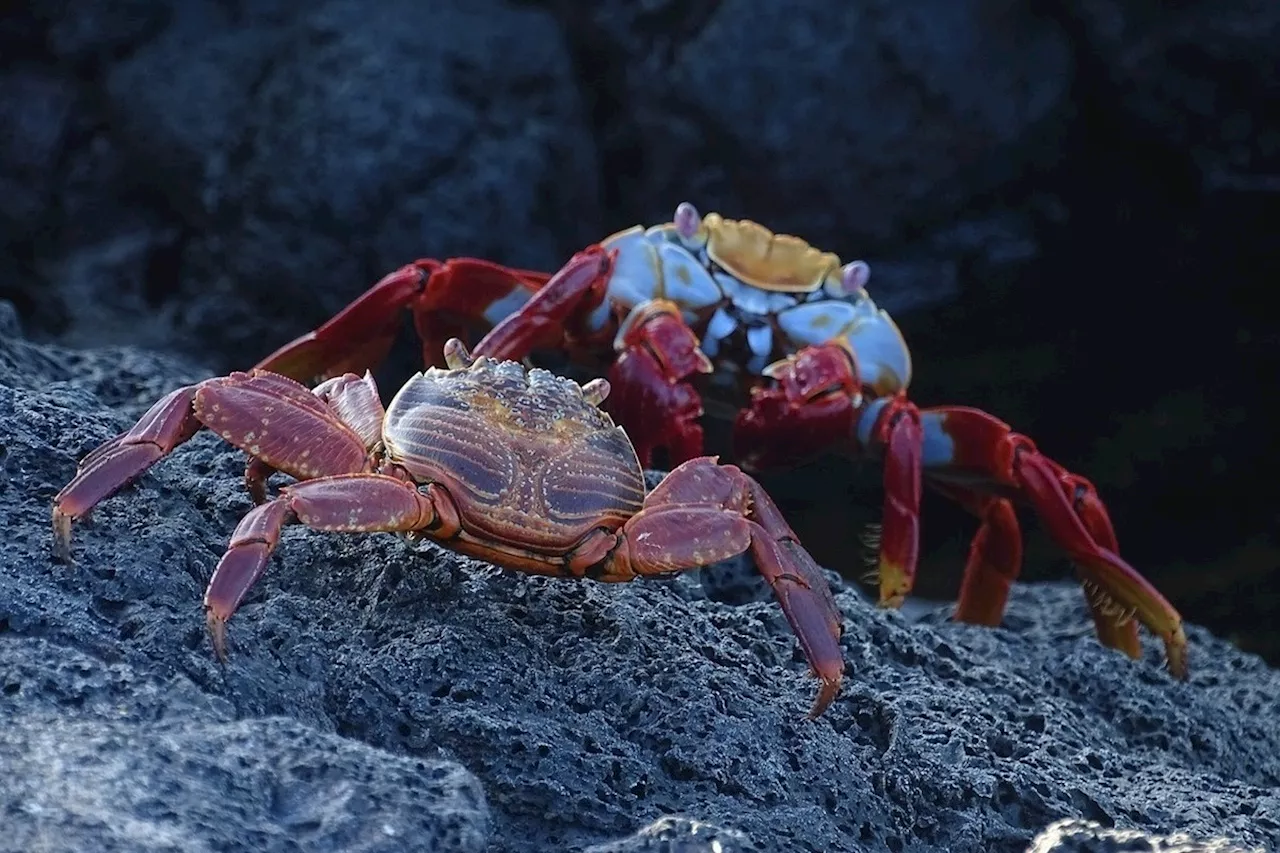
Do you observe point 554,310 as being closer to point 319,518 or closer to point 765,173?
point 319,518

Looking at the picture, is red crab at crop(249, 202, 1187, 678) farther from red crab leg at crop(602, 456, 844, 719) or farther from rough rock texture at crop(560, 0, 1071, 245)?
rough rock texture at crop(560, 0, 1071, 245)

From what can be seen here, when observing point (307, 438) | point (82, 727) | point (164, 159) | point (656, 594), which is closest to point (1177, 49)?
point (164, 159)

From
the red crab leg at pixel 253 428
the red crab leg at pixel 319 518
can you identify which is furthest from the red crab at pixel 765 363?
the red crab leg at pixel 319 518

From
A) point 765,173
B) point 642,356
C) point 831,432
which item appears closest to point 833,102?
point 765,173

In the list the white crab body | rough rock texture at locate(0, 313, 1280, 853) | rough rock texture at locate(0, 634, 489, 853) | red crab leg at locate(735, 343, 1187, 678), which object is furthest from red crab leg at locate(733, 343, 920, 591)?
rough rock texture at locate(0, 634, 489, 853)

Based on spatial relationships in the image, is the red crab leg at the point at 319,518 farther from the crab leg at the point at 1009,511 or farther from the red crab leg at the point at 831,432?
the crab leg at the point at 1009,511
